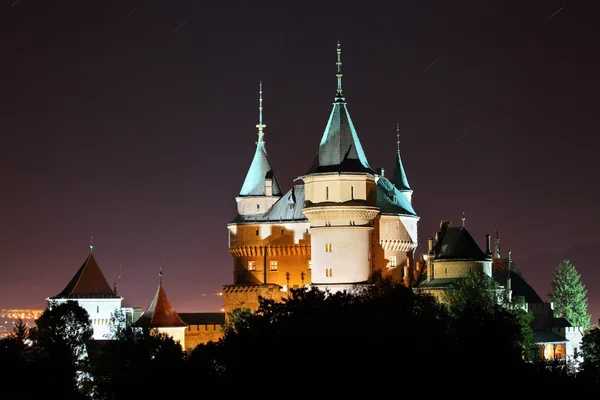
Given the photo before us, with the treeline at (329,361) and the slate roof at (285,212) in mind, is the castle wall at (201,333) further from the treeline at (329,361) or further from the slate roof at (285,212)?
the treeline at (329,361)

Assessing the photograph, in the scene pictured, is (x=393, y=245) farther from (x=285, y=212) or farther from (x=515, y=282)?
(x=515, y=282)

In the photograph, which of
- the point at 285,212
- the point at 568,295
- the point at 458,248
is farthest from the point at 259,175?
the point at 568,295

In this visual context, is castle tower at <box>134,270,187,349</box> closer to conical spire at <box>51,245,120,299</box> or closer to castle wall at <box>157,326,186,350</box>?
castle wall at <box>157,326,186,350</box>

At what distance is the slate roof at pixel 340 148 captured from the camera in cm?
11031

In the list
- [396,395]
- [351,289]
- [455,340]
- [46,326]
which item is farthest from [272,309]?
[46,326]

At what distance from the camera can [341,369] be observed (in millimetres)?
69062

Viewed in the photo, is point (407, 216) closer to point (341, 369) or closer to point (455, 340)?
point (455, 340)

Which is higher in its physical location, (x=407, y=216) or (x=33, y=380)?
(x=407, y=216)

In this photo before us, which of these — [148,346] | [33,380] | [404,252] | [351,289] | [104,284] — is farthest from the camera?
[104,284]

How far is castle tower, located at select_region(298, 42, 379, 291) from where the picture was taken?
4269 inches

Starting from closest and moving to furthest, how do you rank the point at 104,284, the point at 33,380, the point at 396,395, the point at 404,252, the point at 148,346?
the point at 396,395 → the point at 33,380 → the point at 148,346 → the point at 404,252 → the point at 104,284

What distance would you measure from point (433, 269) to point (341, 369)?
4392cm

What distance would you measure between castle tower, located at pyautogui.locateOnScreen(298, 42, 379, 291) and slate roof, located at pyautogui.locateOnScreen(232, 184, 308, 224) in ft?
39.4

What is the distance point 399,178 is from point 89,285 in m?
28.7
